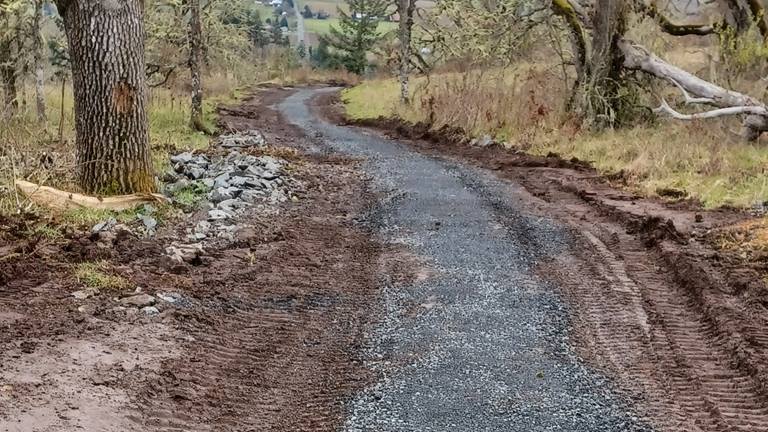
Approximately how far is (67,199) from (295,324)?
3.41 metres

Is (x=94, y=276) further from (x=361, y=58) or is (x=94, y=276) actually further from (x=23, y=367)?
(x=361, y=58)

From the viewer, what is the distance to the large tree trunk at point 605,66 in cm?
1424

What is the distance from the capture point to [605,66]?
47.5 ft

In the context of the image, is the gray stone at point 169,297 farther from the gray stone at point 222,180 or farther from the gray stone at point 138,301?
the gray stone at point 222,180

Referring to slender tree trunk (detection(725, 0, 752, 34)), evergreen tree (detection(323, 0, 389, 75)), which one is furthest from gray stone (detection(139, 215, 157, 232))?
evergreen tree (detection(323, 0, 389, 75))

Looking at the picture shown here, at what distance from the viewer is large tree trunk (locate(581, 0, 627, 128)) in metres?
14.2

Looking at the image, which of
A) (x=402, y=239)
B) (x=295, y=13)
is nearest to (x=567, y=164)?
(x=402, y=239)

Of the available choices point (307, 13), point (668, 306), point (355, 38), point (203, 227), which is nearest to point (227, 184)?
point (203, 227)

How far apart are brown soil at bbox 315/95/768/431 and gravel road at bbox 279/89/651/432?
A: 20 cm

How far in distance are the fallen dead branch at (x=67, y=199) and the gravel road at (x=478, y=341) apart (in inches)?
106

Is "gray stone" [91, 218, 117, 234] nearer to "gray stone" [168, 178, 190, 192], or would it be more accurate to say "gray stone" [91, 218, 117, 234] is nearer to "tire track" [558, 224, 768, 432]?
"gray stone" [168, 178, 190, 192]

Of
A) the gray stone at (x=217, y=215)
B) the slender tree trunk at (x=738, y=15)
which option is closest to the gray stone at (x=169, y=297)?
the gray stone at (x=217, y=215)

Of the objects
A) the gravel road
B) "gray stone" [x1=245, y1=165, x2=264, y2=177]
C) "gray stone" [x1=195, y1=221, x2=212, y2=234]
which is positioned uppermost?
"gray stone" [x1=245, y1=165, x2=264, y2=177]

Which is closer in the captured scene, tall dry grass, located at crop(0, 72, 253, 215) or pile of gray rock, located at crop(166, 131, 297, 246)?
tall dry grass, located at crop(0, 72, 253, 215)
